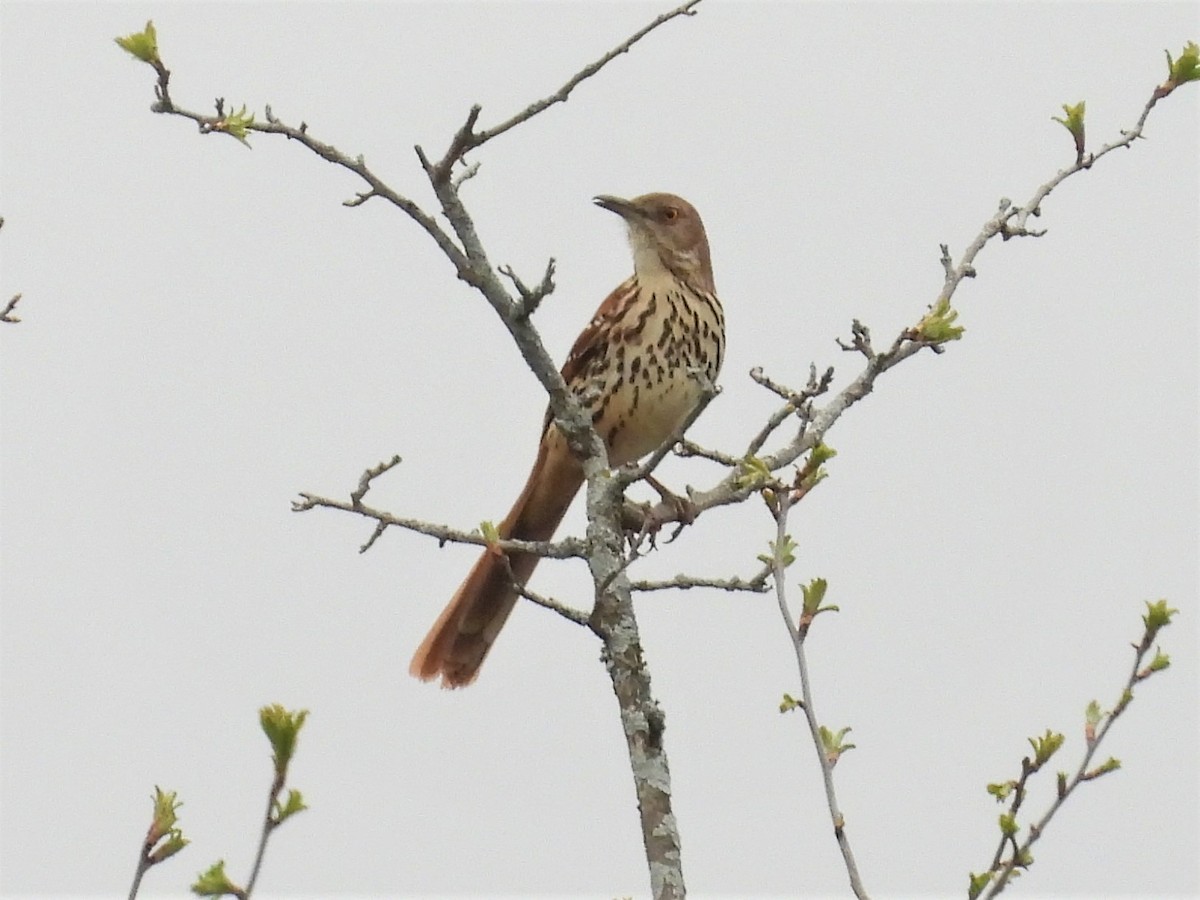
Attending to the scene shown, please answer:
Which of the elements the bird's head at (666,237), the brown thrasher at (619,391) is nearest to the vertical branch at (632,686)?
the brown thrasher at (619,391)

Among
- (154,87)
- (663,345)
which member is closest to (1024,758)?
(154,87)

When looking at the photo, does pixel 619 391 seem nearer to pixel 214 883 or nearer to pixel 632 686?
pixel 632 686

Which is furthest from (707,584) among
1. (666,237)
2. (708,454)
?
(666,237)

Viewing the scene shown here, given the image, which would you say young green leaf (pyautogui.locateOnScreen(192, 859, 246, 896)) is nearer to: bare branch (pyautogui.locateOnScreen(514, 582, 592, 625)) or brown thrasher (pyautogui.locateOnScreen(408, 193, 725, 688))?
bare branch (pyautogui.locateOnScreen(514, 582, 592, 625))

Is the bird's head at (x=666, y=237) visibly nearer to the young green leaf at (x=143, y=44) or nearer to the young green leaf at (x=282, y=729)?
the young green leaf at (x=143, y=44)

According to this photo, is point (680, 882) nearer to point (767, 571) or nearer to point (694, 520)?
point (767, 571)

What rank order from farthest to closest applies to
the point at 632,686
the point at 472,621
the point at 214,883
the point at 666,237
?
the point at 666,237, the point at 472,621, the point at 632,686, the point at 214,883

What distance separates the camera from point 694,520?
16.1 ft

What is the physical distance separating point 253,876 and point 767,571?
207cm

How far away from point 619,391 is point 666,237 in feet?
2.51

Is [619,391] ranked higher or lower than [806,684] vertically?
higher

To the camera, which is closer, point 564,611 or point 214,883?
point 214,883

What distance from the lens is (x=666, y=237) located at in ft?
21.3

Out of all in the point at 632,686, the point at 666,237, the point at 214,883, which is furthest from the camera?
the point at 666,237
